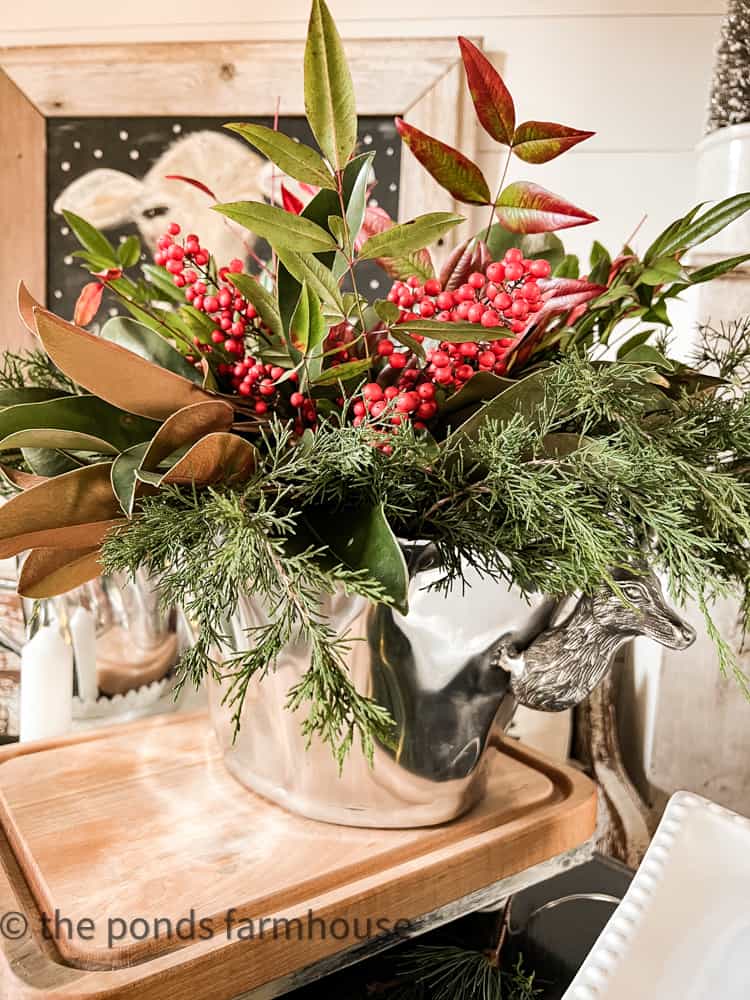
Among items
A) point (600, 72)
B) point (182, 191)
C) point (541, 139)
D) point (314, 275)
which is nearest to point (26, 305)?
point (314, 275)

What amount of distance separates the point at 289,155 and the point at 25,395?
0.18 metres

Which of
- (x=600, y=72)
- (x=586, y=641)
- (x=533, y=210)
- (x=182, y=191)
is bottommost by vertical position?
(x=586, y=641)

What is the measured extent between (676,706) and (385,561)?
736 mm

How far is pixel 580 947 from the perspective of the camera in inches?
18.4

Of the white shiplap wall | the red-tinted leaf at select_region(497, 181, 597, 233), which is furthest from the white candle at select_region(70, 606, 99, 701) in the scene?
the white shiplap wall

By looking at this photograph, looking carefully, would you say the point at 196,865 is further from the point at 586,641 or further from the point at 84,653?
the point at 84,653

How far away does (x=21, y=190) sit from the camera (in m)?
1.29

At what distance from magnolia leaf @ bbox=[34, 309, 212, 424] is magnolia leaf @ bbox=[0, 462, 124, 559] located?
0.04 meters

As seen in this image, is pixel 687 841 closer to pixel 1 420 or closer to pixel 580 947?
pixel 580 947

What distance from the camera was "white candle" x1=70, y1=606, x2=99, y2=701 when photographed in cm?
71

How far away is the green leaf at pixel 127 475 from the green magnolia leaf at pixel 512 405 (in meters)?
0.13

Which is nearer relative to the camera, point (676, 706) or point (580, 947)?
point (580, 947)

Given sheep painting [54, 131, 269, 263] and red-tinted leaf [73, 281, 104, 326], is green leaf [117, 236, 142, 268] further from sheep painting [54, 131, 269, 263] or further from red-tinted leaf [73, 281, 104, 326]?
sheep painting [54, 131, 269, 263]

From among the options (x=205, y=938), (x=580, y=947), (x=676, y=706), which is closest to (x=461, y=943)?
(x=580, y=947)
